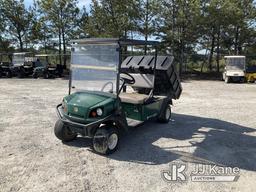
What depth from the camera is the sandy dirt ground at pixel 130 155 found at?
11.6ft

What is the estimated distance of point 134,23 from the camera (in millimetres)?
21172

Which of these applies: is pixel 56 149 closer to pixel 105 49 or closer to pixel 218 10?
pixel 105 49

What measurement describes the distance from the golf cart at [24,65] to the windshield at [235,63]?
1274 centimetres

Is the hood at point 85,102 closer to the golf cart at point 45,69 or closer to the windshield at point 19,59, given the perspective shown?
the golf cart at point 45,69

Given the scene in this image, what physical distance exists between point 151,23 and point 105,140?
18.2 m

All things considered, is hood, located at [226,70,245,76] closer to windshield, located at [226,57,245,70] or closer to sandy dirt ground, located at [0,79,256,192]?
windshield, located at [226,57,245,70]

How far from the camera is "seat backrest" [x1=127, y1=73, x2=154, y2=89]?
6273 millimetres

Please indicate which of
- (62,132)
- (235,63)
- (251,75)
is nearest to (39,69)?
(235,63)

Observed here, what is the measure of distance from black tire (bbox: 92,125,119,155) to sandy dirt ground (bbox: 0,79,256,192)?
109 millimetres

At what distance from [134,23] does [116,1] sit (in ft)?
6.95

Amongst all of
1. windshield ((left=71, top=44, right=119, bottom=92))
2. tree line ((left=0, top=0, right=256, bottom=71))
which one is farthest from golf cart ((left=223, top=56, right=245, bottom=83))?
windshield ((left=71, top=44, right=119, bottom=92))

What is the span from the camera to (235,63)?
17609 mm

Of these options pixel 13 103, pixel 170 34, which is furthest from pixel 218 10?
pixel 13 103

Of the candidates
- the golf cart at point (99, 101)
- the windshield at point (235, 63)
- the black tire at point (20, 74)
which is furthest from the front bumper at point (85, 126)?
the black tire at point (20, 74)
